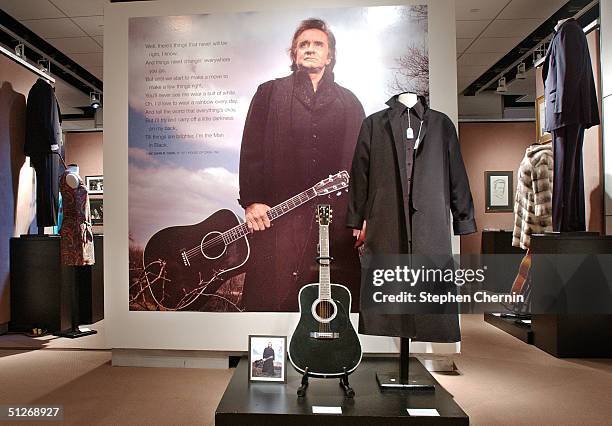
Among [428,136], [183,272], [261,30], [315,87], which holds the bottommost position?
[183,272]

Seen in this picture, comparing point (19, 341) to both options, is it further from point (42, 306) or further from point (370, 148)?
point (370, 148)

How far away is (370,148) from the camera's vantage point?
291 cm

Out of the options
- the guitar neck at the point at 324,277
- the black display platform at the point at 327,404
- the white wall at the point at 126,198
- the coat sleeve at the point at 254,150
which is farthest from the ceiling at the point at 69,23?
the black display platform at the point at 327,404

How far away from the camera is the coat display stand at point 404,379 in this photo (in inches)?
107

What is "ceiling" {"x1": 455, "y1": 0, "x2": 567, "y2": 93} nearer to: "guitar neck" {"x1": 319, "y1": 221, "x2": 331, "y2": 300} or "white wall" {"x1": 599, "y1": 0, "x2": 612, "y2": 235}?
"white wall" {"x1": 599, "y1": 0, "x2": 612, "y2": 235}

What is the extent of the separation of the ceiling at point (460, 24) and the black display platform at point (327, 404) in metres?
3.95

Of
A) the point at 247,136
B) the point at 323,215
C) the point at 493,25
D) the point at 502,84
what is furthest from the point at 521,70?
the point at 323,215

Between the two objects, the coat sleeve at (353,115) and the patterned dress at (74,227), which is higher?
the coat sleeve at (353,115)

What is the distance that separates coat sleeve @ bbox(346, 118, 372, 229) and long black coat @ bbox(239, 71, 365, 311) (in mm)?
718

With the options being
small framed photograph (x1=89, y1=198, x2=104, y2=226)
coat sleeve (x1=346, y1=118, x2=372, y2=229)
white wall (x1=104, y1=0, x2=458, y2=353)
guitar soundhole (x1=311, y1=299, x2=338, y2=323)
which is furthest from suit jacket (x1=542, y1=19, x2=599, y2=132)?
small framed photograph (x1=89, y1=198, x2=104, y2=226)

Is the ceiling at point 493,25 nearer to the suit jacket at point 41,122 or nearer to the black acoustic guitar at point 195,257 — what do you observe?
the black acoustic guitar at point 195,257

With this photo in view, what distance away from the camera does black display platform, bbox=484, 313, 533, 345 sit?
15.2 feet

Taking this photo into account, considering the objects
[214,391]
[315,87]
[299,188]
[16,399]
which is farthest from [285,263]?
[16,399]

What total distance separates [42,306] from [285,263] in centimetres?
282
